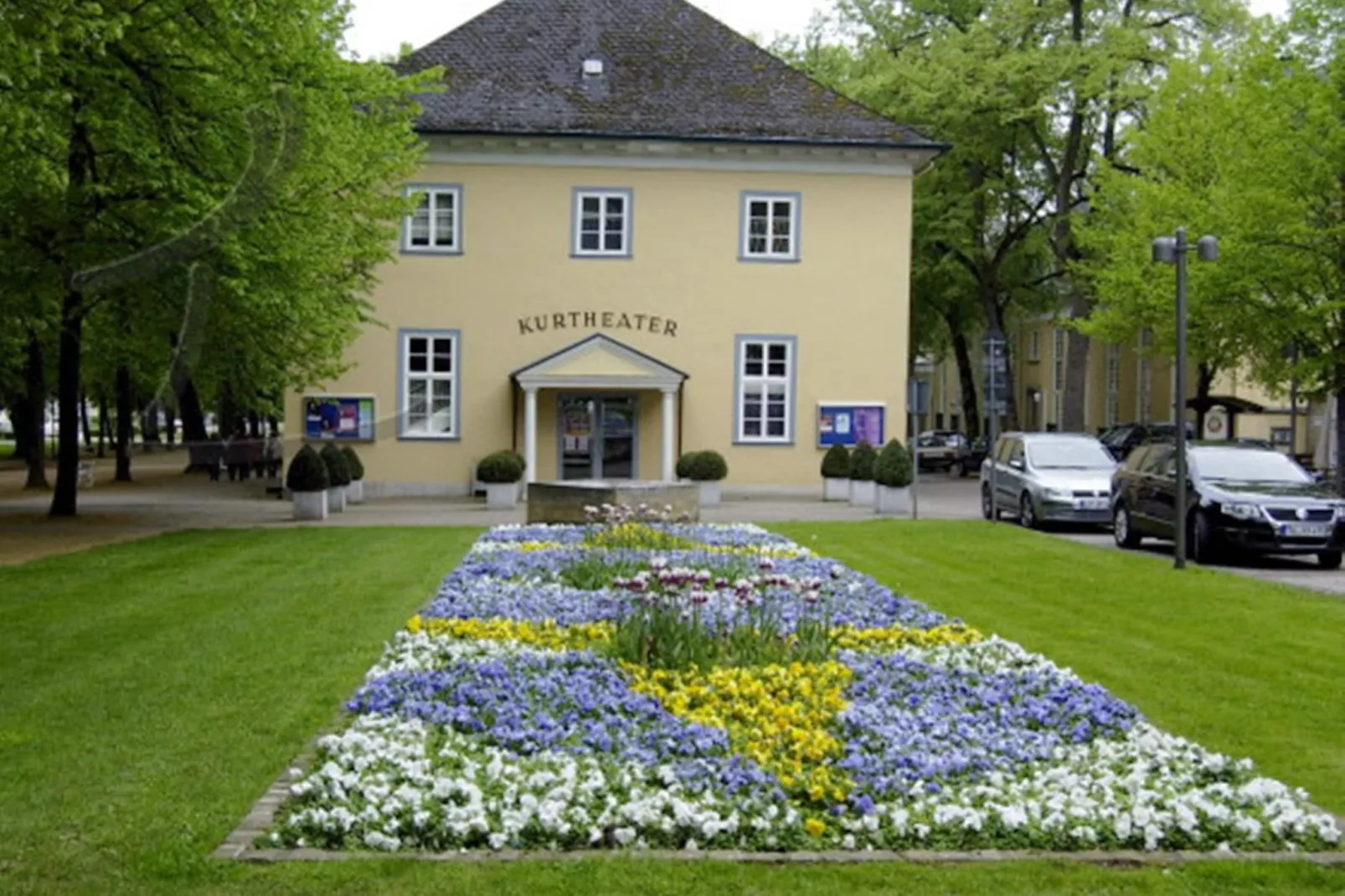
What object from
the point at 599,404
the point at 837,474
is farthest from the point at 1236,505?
the point at 599,404

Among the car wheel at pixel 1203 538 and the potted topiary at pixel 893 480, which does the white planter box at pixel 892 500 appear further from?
the car wheel at pixel 1203 538

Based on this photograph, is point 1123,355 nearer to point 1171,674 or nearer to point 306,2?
point 306,2

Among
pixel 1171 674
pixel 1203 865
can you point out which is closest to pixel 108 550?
pixel 1171 674

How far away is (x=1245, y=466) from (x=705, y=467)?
13486mm

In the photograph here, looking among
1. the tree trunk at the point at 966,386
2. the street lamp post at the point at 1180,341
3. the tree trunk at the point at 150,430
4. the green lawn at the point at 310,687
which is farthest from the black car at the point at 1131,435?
the tree trunk at the point at 150,430

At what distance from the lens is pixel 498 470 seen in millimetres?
31953

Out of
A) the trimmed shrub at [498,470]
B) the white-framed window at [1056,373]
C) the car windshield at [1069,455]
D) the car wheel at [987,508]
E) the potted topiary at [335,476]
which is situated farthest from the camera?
the white-framed window at [1056,373]

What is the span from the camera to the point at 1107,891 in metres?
5.99

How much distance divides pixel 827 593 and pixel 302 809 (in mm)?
8355

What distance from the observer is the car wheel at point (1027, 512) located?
2831cm

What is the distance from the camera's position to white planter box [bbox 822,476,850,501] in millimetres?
35188

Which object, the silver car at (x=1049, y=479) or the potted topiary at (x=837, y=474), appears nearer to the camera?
the silver car at (x=1049, y=479)

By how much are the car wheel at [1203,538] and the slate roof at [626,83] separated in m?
17.0

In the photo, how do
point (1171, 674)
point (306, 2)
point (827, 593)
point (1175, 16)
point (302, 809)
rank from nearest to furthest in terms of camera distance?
1. point (302, 809)
2. point (1171, 674)
3. point (827, 593)
4. point (306, 2)
5. point (1175, 16)
